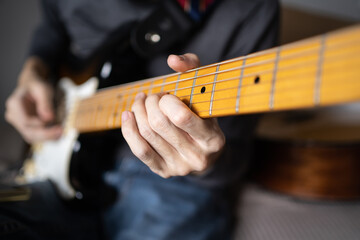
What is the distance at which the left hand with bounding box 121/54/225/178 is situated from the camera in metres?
0.32

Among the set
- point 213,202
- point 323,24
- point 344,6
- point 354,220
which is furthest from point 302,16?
point 213,202

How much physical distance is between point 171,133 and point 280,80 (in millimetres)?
155

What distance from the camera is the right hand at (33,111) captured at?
0.72 meters

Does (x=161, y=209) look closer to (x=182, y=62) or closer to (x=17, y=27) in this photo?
(x=182, y=62)

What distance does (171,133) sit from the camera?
34cm

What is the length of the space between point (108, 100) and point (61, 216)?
0.30 meters

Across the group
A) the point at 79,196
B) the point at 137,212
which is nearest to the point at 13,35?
the point at 79,196

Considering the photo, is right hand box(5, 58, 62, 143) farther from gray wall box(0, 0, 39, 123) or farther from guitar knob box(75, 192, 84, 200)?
gray wall box(0, 0, 39, 123)

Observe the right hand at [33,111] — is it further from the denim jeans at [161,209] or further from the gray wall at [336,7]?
the gray wall at [336,7]

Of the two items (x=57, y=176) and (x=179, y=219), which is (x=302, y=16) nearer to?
(x=179, y=219)

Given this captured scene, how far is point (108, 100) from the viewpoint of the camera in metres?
0.51

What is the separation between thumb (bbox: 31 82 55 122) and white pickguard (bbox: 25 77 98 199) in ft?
0.16

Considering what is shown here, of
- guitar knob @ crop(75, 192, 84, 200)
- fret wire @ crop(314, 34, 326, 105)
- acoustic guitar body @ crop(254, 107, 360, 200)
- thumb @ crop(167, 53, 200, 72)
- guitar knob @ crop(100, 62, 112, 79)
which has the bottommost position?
acoustic guitar body @ crop(254, 107, 360, 200)

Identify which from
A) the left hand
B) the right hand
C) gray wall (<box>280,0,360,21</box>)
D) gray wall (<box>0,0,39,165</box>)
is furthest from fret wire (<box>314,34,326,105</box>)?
gray wall (<box>0,0,39,165</box>)
